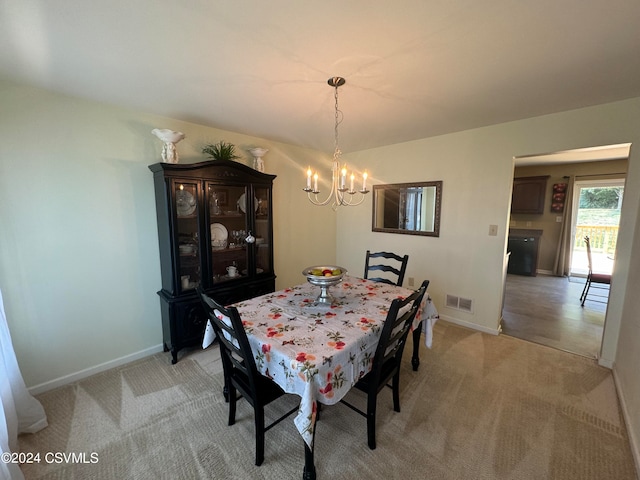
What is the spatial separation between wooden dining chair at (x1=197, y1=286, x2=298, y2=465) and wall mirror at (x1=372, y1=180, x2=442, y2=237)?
263 cm

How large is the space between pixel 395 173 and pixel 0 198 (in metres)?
3.71

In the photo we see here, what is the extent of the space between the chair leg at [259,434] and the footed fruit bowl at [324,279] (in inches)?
29.3

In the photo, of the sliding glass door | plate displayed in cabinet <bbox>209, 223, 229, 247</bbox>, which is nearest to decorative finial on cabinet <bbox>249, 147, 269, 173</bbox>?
plate displayed in cabinet <bbox>209, 223, 229, 247</bbox>

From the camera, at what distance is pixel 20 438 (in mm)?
1632

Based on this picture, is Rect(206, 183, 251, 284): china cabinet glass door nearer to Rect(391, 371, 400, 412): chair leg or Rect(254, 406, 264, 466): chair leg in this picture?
Rect(254, 406, 264, 466): chair leg

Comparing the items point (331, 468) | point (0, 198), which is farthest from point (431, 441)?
point (0, 198)

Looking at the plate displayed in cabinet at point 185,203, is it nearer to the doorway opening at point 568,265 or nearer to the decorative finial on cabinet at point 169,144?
the decorative finial on cabinet at point 169,144

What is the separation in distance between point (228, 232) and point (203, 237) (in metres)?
0.36

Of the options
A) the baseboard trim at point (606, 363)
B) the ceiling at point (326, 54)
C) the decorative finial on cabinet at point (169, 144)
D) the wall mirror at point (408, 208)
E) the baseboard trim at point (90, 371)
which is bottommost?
the baseboard trim at point (90, 371)

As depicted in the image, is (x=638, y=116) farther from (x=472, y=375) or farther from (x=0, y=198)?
(x=0, y=198)

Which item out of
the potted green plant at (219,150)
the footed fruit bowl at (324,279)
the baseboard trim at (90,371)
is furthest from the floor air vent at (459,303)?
the baseboard trim at (90,371)

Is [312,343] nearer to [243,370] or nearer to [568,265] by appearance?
[243,370]

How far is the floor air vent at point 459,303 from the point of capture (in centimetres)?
309

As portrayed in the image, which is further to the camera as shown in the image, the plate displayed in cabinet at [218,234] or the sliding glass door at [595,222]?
the sliding glass door at [595,222]
